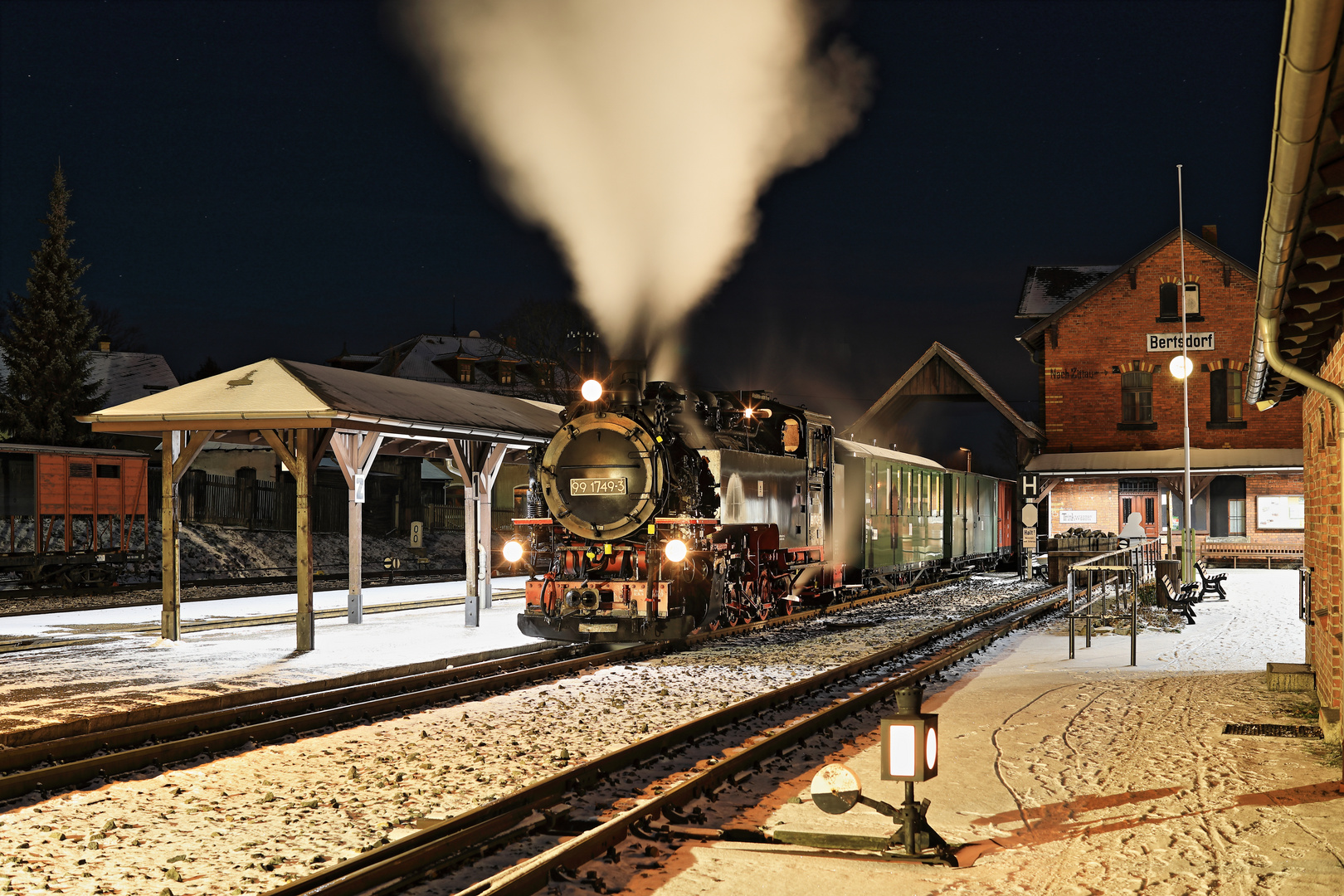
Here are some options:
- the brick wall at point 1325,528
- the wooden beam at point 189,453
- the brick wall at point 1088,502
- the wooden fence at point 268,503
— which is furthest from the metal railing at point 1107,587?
the wooden fence at point 268,503

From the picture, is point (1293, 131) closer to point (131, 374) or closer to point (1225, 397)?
point (1225, 397)

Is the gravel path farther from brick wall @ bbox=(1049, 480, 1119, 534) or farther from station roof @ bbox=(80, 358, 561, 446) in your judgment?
brick wall @ bbox=(1049, 480, 1119, 534)

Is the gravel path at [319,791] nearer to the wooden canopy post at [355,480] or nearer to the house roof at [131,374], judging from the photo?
the wooden canopy post at [355,480]

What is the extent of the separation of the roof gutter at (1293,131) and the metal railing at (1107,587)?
6.39 m

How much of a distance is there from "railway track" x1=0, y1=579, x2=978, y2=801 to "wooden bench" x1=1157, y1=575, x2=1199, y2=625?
851cm

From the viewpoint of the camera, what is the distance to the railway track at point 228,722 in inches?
273

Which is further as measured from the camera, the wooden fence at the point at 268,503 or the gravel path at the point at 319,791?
the wooden fence at the point at 268,503

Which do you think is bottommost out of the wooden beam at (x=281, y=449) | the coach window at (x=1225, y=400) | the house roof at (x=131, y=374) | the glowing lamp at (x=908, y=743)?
the glowing lamp at (x=908, y=743)

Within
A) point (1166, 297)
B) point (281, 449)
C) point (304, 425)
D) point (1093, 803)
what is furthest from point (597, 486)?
point (1166, 297)

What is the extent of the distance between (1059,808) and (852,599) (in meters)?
13.1

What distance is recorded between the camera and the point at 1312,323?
255 inches

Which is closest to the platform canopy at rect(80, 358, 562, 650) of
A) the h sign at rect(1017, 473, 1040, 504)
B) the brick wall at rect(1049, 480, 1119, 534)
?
the h sign at rect(1017, 473, 1040, 504)

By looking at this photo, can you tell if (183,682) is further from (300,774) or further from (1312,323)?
(1312,323)

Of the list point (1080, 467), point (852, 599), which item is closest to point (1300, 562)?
point (1080, 467)
